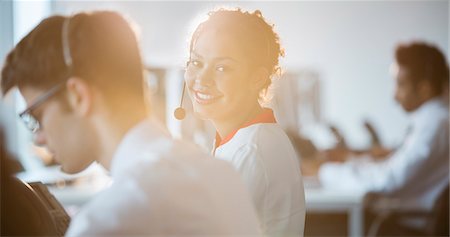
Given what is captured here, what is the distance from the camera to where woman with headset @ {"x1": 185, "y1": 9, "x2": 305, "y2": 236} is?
1.32 meters

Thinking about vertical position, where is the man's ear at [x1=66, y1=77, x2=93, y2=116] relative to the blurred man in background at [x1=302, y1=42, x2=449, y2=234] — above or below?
above

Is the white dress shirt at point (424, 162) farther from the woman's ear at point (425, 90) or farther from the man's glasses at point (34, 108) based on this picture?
the man's glasses at point (34, 108)

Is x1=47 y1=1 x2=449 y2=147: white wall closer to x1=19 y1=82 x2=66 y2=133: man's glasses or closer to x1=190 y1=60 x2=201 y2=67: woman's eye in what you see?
x1=190 y1=60 x2=201 y2=67: woman's eye

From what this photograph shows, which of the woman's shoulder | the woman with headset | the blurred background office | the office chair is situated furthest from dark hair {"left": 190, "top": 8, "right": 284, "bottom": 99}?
the blurred background office

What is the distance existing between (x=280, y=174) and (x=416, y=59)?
7.52ft

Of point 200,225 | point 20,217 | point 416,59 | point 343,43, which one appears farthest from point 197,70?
point 343,43

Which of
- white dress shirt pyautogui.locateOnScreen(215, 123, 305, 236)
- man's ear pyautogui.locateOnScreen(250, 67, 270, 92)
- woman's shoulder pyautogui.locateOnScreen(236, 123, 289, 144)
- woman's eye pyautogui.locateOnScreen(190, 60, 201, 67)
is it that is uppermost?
woman's eye pyautogui.locateOnScreen(190, 60, 201, 67)

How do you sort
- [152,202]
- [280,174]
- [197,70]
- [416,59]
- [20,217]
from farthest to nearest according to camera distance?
[416,59] < [197,70] < [280,174] < [20,217] < [152,202]

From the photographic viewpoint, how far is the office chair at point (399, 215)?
3.09 metres

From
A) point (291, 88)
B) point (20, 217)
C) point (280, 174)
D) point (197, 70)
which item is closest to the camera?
point (20, 217)

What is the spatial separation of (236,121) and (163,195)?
0.60 meters

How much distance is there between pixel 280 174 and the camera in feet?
4.37

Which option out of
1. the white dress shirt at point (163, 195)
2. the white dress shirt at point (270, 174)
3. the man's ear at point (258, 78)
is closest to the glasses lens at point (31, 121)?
the white dress shirt at point (163, 195)

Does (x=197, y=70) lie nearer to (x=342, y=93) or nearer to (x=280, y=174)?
(x=280, y=174)
